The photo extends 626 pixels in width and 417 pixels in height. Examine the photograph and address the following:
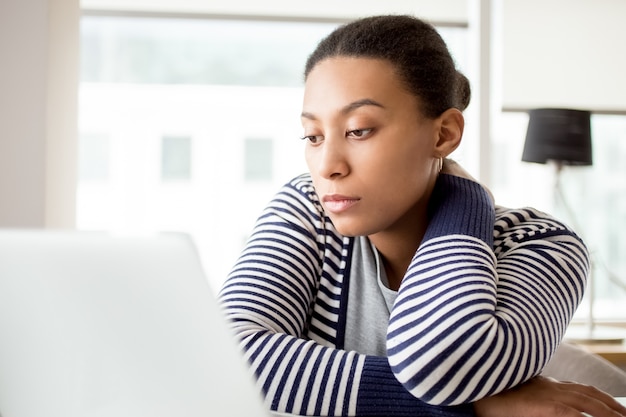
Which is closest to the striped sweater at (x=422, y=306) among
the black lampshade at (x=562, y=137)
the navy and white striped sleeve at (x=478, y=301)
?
the navy and white striped sleeve at (x=478, y=301)

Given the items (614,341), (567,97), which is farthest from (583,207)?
(614,341)

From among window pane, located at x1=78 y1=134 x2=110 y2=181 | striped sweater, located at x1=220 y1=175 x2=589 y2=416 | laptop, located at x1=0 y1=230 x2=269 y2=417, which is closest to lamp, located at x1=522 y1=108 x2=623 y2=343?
striped sweater, located at x1=220 y1=175 x2=589 y2=416

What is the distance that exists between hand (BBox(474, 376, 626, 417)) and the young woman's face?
319 mm

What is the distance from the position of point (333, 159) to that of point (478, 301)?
286mm

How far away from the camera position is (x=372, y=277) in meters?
1.23

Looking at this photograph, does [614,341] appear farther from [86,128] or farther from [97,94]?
[86,128]

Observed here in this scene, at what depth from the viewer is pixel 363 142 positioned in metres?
1.11

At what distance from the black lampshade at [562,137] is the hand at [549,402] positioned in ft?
7.10


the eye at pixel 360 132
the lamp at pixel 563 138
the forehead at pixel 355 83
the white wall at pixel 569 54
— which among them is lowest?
the eye at pixel 360 132

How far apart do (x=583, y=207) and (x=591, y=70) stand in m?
0.71

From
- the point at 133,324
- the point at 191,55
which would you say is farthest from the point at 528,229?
the point at 191,55

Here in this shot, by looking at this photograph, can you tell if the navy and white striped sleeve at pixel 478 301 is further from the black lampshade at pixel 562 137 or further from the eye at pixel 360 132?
the black lampshade at pixel 562 137

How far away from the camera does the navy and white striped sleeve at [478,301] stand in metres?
0.94

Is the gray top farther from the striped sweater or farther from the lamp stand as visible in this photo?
the lamp stand
